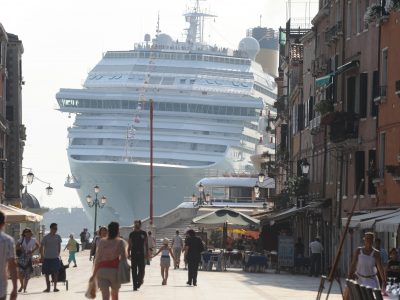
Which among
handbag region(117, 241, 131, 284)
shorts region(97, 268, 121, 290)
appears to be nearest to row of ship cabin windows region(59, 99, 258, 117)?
shorts region(97, 268, 121, 290)

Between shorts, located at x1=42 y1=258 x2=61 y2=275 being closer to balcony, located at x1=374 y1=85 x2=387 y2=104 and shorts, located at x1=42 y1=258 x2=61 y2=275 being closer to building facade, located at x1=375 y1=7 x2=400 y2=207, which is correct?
building facade, located at x1=375 y1=7 x2=400 y2=207

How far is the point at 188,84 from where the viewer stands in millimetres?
157875

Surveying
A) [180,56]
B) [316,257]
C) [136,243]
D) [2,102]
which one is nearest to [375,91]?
[316,257]

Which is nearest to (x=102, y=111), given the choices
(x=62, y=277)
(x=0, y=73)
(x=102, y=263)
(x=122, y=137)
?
(x=122, y=137)

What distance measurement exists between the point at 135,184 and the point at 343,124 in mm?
97390

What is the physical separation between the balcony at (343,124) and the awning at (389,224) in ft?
46.6

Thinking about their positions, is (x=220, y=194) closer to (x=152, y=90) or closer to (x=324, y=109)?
(x=152, y=90)

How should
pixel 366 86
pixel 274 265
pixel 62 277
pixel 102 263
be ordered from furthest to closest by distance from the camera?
1. pixel 274 265
2. pixel 366 86
3. pixel 62 277
4. pixel 102 263

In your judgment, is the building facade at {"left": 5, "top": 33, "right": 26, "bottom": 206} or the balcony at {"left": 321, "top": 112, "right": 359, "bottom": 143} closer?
the balcony at {"left": 321, "top": 112, "right": 359, "bottom": 143}

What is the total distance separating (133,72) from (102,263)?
134 meters

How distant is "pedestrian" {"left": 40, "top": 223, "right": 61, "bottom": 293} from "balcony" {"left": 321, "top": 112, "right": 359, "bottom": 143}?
18.6m

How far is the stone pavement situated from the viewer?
3228cm

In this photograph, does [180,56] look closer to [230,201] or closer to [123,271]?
[230,201]

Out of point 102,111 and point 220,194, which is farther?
point 102,111
